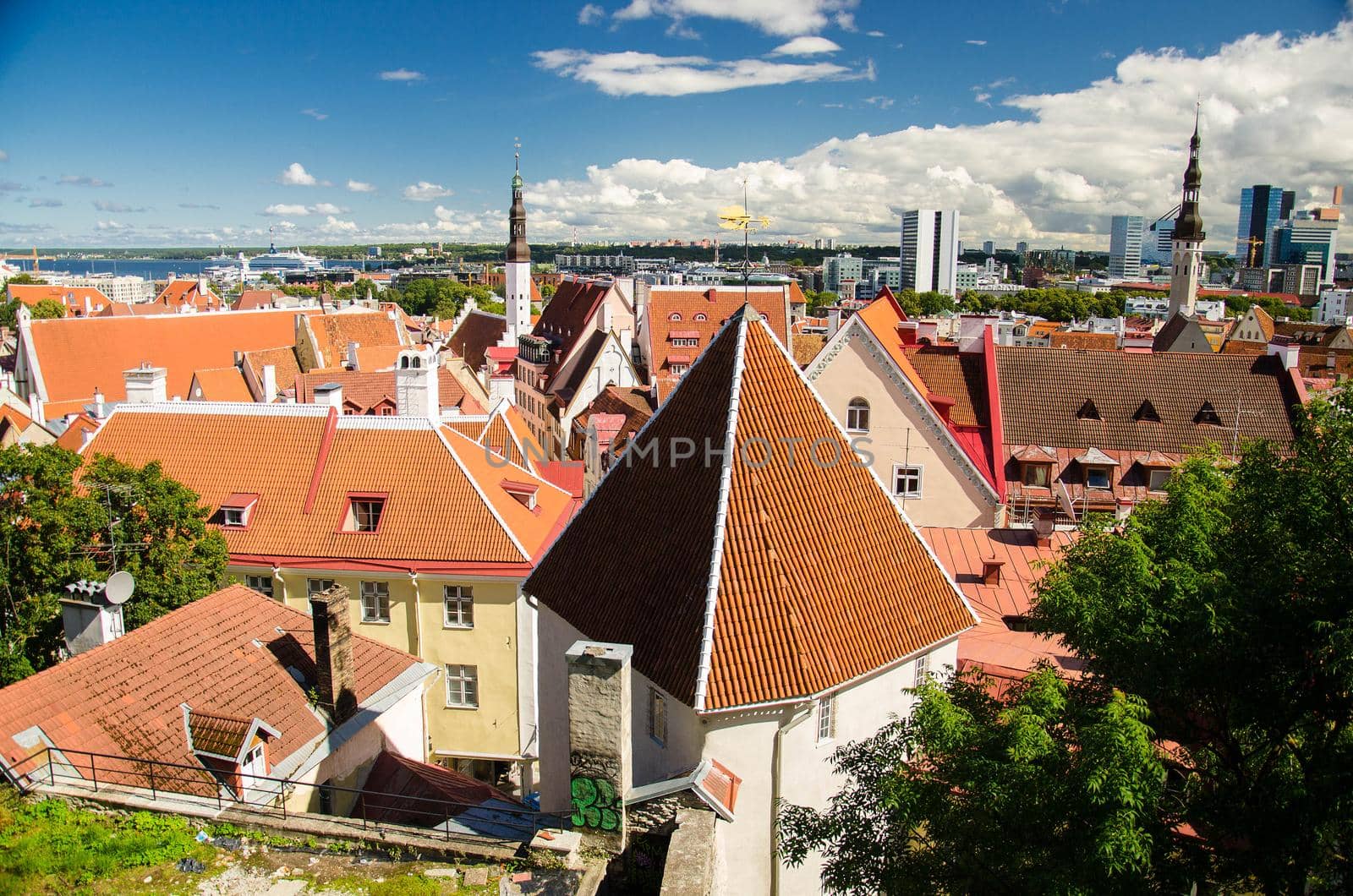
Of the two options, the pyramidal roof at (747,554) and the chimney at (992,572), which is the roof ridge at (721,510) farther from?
the chimney at (992,572)

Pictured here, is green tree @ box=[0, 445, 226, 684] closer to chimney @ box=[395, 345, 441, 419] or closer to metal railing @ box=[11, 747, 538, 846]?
metal railing @ box=[11, 747, 538, 846]

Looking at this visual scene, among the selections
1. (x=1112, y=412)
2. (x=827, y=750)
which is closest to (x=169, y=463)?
(x=827, y=750)

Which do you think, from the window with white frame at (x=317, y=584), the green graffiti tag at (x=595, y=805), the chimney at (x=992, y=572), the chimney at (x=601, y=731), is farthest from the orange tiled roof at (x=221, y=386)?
the green graffiti tag at (x=595, y=805)

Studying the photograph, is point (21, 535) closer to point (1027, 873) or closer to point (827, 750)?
point (827, 750)

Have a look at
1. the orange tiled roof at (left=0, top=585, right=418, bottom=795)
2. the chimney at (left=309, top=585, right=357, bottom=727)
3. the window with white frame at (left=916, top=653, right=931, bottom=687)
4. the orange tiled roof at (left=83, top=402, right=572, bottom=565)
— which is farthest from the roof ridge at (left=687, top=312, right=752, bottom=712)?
the orange tiled roof at (left=83, top=402, right=572, bottom=565)

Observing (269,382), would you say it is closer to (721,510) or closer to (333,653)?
(333,653)

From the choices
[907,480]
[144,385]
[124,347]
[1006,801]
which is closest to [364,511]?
[144,385]

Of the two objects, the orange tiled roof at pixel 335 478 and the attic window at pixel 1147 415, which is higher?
the attic window at pixel 1147 415

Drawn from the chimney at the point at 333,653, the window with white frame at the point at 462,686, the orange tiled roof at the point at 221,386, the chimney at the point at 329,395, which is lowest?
the window with white frame at the point at 462,686
